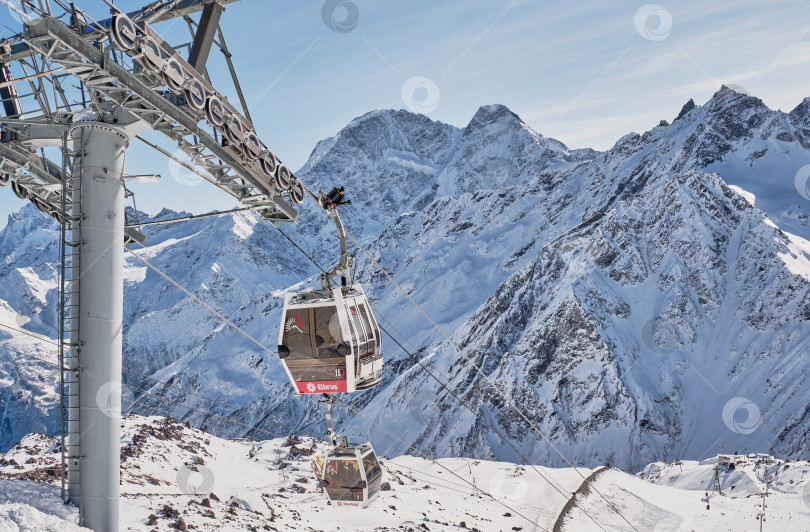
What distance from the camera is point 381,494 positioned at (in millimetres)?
39562

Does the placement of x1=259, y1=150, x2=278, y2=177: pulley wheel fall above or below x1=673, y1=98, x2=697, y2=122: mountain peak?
below

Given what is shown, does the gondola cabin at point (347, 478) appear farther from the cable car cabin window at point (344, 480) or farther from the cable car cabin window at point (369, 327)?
the cable car cabin window at point (369, 327)

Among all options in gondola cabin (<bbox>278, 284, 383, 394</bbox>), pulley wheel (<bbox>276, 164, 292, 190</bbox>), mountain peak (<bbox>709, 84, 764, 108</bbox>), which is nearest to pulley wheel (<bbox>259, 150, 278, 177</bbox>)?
pulley wheel (<bbox>276, 164, 292, 190</bbox>)

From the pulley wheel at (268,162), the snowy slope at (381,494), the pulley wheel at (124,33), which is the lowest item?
the snowy slope at (381,494)

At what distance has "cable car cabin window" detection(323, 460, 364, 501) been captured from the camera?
1791 cm

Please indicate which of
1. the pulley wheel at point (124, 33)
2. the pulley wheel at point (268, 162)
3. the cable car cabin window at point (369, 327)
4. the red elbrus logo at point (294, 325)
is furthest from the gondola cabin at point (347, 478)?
the pulley wheel at point (124, 33)

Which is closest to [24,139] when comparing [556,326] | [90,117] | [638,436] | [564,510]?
[90,117]

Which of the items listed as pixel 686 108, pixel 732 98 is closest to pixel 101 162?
pixel 732 98

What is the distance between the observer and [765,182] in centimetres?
14812

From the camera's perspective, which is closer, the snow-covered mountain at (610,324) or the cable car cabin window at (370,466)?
the cable car cabin window at (370,466)

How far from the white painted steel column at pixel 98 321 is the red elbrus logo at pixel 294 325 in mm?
3724

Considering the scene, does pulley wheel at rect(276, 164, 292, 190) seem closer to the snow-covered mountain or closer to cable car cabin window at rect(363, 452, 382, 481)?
cable car cabin window at rect(363, 452, 382, 481)

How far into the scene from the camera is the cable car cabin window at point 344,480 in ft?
58.7

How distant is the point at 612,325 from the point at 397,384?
4171cm
